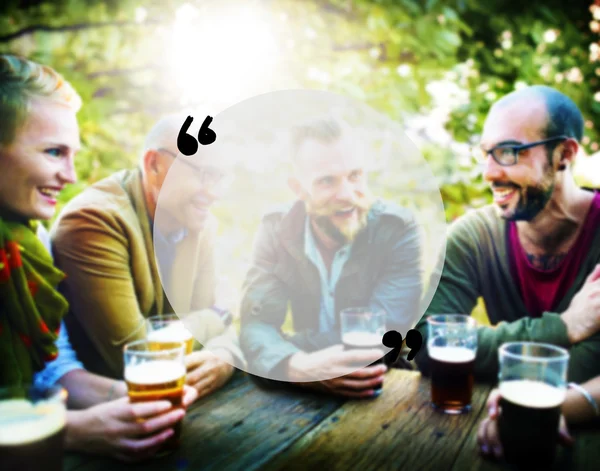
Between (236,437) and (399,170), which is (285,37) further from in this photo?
(236,437)

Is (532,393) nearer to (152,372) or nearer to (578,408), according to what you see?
(578,408)

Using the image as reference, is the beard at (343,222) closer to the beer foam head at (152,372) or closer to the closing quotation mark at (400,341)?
the closing quotation mark at (400,341)

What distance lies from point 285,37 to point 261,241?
78cm

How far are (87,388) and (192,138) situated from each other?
0.72 m

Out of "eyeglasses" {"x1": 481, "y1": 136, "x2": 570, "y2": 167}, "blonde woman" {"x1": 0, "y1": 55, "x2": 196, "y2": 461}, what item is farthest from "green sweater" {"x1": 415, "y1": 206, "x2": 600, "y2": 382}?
"blonde woman" {"x1": 0, "y1": 55, "x2": 196, "y2": 461}

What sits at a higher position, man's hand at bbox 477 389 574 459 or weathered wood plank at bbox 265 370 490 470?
man's hand at bbox 477 389 574 459

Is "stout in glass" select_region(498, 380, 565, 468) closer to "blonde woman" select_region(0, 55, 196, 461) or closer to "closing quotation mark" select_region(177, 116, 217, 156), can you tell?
"blonde woman" select_region(0, 55, 196, 461)

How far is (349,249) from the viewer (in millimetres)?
1374

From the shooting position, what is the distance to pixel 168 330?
1.42 m

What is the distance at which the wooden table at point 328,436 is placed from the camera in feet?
3.40

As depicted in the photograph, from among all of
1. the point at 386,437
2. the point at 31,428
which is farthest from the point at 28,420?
the point at 386,437

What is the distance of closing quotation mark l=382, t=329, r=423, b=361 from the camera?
137 centimetres

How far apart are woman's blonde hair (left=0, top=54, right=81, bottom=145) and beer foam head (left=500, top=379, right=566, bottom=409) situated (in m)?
1.26

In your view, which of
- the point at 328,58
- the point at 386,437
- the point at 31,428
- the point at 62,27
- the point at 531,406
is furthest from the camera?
the point at 328,58
